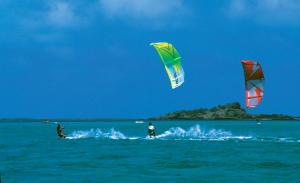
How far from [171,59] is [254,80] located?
771 cm

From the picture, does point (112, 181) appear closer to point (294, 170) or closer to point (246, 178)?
point (246, 178)

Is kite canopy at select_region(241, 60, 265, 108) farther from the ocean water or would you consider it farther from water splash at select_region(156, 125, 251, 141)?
water splash at select_region(156, 125, 251, 141)

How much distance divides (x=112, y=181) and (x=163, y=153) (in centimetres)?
1407

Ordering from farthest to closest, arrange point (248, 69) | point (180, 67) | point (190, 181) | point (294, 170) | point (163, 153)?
1. point (180, 67)
2. point (163, 153)
3. point (248, 69)
4. point (294, 170)
5. point (190, 181)

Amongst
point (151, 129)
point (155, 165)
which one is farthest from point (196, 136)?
point (155, 165)

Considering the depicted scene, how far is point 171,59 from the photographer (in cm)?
4178

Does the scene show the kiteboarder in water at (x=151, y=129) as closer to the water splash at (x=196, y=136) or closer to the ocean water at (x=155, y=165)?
the water splash at (x=196, y=136)

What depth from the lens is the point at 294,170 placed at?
2861cm

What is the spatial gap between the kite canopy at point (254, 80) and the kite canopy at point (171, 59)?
5.53m

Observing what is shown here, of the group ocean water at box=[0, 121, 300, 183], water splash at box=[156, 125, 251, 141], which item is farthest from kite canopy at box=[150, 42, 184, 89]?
water splash at box=[156, 125, 251, 141]

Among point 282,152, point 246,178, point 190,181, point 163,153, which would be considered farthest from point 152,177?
point 282,152

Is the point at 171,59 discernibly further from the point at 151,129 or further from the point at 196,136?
the point at 196,136

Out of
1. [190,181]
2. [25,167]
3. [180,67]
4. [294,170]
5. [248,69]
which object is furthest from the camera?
[180,67]

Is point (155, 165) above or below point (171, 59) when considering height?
below
